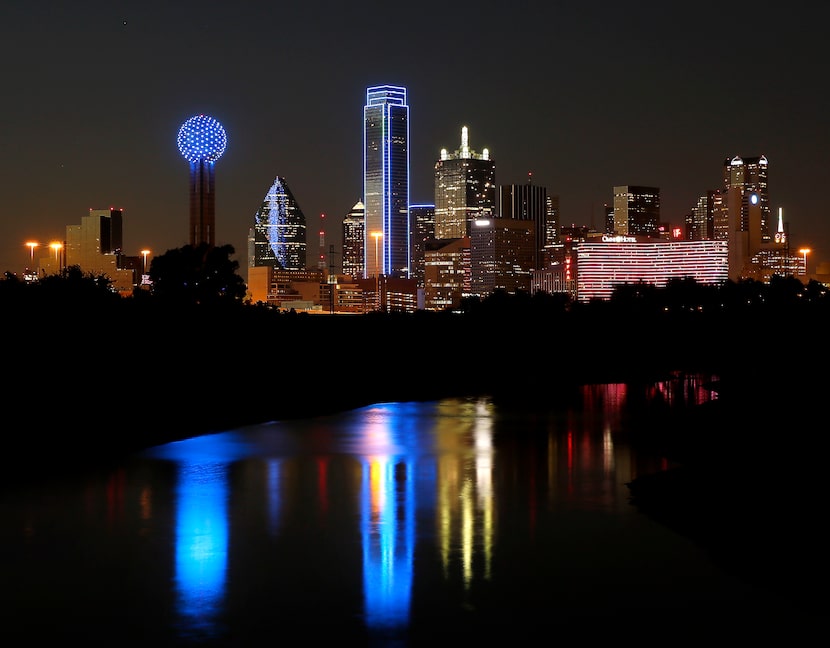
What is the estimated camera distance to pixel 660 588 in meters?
17.1

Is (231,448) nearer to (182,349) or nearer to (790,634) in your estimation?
(790,634)

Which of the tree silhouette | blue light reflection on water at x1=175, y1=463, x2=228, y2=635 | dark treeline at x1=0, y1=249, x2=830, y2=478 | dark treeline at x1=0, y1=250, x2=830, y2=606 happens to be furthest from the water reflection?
the tree silhouette

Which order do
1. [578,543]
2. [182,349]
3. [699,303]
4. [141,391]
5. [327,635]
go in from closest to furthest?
1. [327,635]
2. [578,543]
3. [141,391]
4. [182,349]
5. [699,303]

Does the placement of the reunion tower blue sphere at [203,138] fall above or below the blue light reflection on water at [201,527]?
above

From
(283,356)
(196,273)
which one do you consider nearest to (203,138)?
(196,273)

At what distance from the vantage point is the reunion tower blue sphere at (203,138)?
135 meters

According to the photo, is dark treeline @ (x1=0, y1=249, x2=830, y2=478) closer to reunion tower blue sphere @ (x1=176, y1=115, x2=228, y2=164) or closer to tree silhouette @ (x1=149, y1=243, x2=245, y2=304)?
tree silhouette @ (x1=149, y1=243, x2=245, y2=304)

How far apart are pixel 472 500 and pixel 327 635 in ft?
32.1

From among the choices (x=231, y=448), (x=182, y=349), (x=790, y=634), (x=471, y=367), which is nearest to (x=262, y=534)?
(x=790, y=634)


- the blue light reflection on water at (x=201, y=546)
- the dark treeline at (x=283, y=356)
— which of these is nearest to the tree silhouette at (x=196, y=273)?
the dark treeline at (x=283, y=356)

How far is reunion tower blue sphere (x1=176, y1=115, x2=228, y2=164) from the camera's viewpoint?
13525cm

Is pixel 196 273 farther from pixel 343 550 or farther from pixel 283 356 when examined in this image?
pixel 343 550

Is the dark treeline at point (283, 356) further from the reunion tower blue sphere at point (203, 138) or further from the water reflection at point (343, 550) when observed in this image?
the reunion tower blue sphere at point (203, 138)

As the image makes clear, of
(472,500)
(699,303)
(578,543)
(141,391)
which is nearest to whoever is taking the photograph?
(578,543)
